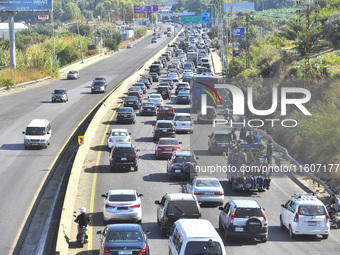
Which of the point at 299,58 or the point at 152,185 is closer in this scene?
the point at 152,185

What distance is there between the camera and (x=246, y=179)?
101 feet

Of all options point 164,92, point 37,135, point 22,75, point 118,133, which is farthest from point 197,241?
point 22,75

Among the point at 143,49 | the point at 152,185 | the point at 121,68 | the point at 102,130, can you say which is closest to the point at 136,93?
the point at 102,130

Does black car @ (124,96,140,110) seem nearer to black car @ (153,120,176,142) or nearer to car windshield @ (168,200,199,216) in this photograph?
black car @ (153,120,176,142)

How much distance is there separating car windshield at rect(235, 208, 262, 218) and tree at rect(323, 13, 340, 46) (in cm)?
5614

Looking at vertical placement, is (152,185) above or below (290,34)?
below

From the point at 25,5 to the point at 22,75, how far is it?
445 inches

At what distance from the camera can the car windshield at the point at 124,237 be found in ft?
61.4

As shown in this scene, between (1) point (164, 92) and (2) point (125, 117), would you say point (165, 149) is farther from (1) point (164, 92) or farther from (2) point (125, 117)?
(1) point (164, 92)

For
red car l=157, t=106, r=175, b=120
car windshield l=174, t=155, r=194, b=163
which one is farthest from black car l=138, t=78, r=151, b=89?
car windshield l=174, t=155, r=194, b=163

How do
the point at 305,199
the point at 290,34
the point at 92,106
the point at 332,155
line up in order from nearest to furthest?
the point at 305,199
the point at 332,155
the point at 92,106
the point at 290,34

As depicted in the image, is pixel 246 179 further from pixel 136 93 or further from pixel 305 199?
pixel 136 93

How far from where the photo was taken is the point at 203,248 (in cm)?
1697

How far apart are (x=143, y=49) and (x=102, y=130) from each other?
108 m
